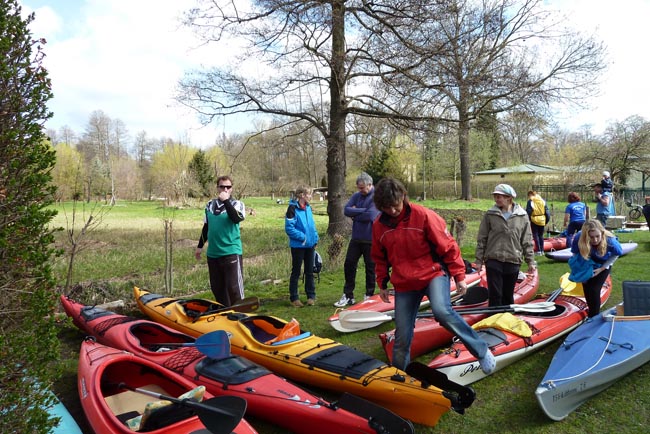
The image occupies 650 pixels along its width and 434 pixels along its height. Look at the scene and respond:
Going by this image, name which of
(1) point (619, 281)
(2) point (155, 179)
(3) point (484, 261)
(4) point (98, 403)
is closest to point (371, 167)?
(2) point (155, 179)

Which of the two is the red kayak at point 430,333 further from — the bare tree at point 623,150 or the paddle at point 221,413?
the bare tree at point 623,150

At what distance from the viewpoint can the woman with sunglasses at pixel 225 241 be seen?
17.0 ft

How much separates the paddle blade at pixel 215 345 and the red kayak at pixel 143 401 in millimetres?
272

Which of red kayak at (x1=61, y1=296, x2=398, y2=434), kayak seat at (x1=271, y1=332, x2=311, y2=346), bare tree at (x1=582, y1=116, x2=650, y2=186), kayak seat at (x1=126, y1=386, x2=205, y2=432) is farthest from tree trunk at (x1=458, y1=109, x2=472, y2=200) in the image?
kayak seat at (x1=126, y1=386, x2=205, y2=432)

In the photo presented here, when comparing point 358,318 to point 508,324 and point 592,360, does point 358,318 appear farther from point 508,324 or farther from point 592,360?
point 592,360

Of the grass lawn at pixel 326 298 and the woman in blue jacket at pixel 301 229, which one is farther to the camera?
the woman in blue jacket at pixel 301 229

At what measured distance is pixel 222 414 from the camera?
95.2 inches

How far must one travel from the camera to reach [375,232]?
3689mm

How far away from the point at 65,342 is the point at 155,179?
142ft

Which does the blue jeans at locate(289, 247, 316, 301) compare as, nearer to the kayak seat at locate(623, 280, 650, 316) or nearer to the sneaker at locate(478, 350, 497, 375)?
the sneaker at locate(478, 350, 497, 375)

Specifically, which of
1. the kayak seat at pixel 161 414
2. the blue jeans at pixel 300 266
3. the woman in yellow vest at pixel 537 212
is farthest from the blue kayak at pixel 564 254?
the kayak seat at pixel 161 414

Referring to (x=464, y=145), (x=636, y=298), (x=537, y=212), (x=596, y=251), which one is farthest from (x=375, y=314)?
(x=464, y=145)

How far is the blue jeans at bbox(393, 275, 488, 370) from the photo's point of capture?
3494mm

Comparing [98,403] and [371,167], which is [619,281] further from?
[371,167]
